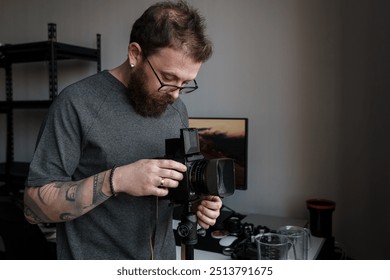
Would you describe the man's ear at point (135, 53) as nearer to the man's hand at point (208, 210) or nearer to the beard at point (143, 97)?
the beard at point (143, 97)

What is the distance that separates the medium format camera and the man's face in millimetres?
154

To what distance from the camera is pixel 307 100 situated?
1.61 meters

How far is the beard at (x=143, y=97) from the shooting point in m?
0.89

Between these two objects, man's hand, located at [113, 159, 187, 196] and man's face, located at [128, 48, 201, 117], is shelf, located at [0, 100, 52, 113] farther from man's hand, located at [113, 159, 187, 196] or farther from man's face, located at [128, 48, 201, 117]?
man's hand, located at [113, 159, 187, 196]

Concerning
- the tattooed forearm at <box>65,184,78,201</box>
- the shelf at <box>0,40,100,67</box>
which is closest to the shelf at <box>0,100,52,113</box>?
the shelf at <box>0,40,100,67</box>

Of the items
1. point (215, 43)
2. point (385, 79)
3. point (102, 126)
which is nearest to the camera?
point (102, 126)

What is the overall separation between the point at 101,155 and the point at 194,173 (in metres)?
0.25

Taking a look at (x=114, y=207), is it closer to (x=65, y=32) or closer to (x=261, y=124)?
(x=261, y=124)

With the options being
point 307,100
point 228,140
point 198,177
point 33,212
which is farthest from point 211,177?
point 307,100

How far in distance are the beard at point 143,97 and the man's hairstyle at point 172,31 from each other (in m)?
0.06

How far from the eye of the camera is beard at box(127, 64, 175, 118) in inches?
34.9

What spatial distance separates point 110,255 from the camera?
886 millimetres
